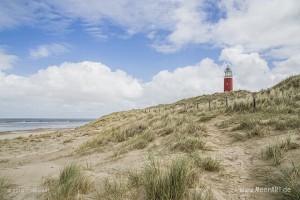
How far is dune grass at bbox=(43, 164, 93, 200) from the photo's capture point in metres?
5.11

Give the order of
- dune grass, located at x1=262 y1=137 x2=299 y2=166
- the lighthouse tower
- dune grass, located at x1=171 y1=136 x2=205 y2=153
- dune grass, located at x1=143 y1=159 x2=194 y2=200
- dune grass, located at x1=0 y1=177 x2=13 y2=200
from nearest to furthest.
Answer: dune grass, located at x1=143 y1=159 x2=194 y2=200 < dune grass, located at x1=0 y1=177 x2=13 y2=200 < dune grass, located at x1=262 y1=137 x2=299 y2=166 < dune grass, located at x1=171 y1=136 x2=205 y2=153 < the lighthouse tower

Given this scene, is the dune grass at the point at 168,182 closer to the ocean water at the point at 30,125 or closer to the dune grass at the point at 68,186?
the dune grass at the point at 68,186

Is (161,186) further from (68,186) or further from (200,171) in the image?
(68,186)

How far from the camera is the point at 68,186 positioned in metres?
5.41

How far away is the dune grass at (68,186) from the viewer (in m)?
5.11

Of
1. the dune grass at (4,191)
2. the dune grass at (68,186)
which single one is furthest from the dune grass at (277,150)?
the dune grass at (4,191)

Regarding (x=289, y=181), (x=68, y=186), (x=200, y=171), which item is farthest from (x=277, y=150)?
(x=68, y=186)

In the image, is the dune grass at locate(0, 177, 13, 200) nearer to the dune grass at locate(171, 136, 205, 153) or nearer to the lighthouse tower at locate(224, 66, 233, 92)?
the dune grass at locate(171, 136, 205, 153)

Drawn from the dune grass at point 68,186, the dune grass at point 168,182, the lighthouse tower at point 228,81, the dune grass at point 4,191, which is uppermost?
the lighthouse tower at point 228,81

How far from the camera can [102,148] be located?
40.8ft

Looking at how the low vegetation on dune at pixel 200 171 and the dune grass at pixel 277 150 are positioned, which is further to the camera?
the dune grass at pixel 277 150

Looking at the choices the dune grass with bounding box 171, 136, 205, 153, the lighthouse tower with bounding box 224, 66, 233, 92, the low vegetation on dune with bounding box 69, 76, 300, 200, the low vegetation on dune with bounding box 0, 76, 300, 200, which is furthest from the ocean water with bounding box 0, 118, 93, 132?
the low vegetation on dune with bounding box 0, 76, 300, 200

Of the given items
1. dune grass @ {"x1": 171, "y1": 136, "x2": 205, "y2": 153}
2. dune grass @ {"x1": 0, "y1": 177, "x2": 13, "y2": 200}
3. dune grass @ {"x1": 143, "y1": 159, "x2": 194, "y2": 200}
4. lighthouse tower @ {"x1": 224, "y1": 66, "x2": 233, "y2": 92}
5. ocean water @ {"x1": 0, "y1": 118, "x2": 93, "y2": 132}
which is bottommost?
ocean water @ {"x1": 0, "y1": 118, "x2": 93, "y2": 132}

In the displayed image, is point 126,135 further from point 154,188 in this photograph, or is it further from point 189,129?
point 154,188
